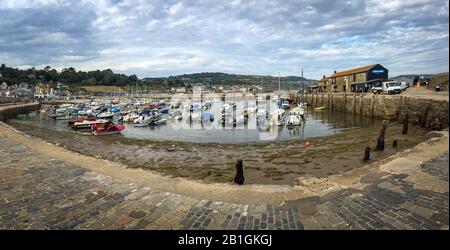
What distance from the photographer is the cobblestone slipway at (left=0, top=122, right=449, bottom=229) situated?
5.56 m

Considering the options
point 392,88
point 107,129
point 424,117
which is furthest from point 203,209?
point 392,88

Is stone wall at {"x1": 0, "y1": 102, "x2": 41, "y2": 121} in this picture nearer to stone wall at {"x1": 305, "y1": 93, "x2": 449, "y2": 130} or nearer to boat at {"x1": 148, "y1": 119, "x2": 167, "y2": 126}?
boat at {"x1": 148, "y1": 119, "x2": 167, "y2": 126}

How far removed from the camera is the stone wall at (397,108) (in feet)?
75.0

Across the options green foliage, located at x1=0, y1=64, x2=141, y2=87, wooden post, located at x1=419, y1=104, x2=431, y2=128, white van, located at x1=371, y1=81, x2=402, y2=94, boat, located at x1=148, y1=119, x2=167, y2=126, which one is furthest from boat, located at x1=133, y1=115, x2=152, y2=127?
green foliage, located at x1=0, y1=64, x2=141, y2=87

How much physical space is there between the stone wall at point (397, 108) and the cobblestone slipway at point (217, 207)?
17622 millimetres

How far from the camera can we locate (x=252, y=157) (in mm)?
18125

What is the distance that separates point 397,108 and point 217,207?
3154 cm

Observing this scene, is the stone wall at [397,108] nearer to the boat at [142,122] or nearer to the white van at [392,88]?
the white van at [392,88]

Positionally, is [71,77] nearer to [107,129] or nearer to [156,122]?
[156,122]

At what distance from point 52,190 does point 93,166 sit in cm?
312

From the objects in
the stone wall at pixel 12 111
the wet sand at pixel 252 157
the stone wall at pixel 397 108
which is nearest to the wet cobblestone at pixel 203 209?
the wet sand at pixel 252 157

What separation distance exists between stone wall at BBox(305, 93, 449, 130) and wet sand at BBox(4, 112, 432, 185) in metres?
1.68

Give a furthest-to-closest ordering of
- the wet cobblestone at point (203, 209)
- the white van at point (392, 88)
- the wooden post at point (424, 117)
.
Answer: the white van at point (392, 88) < the wooden post at point (424, 117) < the wet cobblestone at point (203, 209)
